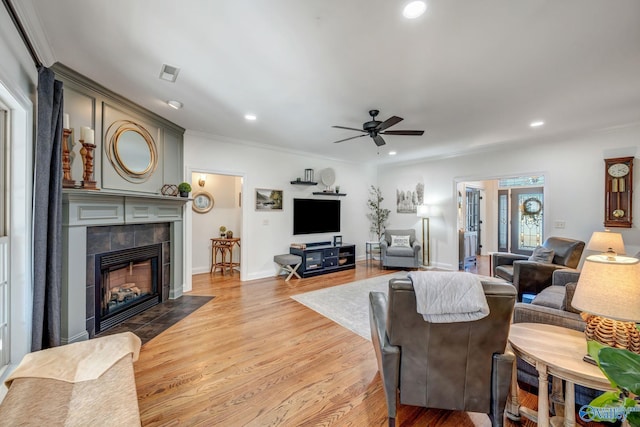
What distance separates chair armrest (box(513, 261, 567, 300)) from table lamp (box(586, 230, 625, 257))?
60cm

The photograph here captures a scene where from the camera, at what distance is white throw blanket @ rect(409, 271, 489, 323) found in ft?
4.39

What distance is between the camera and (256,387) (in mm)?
1972

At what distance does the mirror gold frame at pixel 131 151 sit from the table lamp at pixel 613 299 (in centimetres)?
418

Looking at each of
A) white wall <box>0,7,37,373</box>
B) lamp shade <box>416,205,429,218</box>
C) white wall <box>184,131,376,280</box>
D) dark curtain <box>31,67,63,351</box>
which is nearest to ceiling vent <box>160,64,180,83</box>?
dark curtain <box>31,67,63,351</box>

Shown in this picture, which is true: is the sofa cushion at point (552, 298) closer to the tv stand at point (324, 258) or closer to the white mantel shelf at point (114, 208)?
the tv stand at point (324, 258)

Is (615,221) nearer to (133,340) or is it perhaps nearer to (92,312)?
(133,340)

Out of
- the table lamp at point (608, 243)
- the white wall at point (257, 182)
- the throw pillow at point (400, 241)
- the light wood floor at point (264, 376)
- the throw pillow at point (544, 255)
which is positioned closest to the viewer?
the light wood floor at point (264, 376)

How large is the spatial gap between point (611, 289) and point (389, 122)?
2.28 m

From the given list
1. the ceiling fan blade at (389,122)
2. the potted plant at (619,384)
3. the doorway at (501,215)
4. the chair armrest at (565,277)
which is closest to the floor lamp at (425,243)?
the doorway at (501,215)

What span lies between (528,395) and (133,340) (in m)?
2.79

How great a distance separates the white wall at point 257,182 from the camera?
4402mm

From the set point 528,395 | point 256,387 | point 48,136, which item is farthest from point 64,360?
point 528,395

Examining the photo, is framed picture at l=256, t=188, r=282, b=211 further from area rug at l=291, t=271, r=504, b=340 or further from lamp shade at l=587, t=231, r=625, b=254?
lamp shade at l=587, t=231, r=625, b=254

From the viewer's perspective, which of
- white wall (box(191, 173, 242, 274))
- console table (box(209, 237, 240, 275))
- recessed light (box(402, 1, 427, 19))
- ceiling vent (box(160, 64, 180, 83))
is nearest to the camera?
recessed light (box(402, 1, 427, 19))
